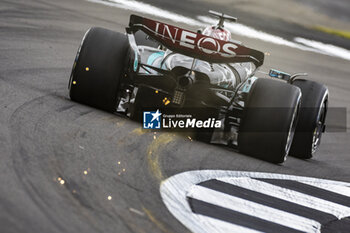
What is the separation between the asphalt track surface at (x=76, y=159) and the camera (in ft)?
15.6

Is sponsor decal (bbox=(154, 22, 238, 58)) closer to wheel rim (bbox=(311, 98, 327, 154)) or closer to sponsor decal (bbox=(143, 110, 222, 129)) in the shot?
sponsor decal (bbox=(143, 110, 222, 129))

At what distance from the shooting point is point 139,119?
8195mm

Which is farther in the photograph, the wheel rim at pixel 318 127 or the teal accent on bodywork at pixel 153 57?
the wheel rim at pixel 318 127

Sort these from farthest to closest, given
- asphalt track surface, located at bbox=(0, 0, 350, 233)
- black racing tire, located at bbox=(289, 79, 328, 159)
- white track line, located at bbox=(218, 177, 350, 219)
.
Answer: black racing tire, located at bbox=(289, 79, 328, 159) < white track line, located at bbox=(218, 177, 350, 219) < asphalt track surface, located at bbox=(0, 0, 350, 233)

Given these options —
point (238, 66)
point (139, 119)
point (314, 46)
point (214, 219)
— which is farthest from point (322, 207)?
point (314, 46)

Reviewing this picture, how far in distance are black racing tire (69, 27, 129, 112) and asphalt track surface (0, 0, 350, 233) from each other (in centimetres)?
16

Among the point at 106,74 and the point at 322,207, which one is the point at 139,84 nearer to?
the point at 106,74

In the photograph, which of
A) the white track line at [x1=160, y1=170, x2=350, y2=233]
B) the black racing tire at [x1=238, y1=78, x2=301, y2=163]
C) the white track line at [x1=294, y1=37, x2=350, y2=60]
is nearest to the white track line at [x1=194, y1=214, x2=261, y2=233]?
the white track line at [x1=160, y1=170, x2=350, y2=233]

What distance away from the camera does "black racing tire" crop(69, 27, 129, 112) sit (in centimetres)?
791

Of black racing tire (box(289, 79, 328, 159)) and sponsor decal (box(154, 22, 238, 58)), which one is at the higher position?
sponsor decal (box(154, 22, 238, 58))

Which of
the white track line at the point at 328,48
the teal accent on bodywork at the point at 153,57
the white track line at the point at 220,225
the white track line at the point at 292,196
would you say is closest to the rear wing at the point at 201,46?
the teal accent on bodywork at the point at 153,57

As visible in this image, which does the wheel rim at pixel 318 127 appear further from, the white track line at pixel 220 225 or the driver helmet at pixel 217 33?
the white track line at pixel 220 225

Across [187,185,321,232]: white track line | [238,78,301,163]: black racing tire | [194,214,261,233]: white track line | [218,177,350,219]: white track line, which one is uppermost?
[238,78,301,163]: black racing tire

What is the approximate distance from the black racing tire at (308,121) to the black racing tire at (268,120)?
43.9 inches
